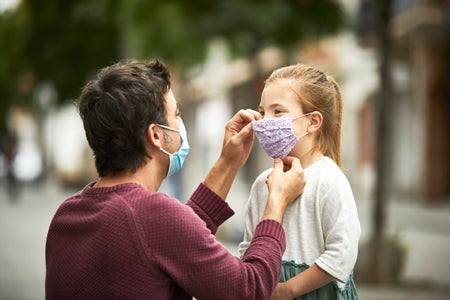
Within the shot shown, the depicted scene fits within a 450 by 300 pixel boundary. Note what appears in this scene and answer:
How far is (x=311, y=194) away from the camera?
3.07m

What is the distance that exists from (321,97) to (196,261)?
0.76m

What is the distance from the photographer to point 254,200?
323 centimetres

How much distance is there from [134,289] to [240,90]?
45.9m

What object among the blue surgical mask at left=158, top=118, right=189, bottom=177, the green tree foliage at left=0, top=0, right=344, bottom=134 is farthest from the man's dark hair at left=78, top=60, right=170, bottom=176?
the green tree foliage at left=0, top=0, right=344, bottom=134

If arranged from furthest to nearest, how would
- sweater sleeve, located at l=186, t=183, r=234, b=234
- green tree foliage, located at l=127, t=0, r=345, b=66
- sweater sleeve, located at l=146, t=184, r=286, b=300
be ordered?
green tree foliage, located at l=127, t=0, r=345, b=66, sweater sleeve, located at l=186, t=183, r=234, b=234, sweater sleeve, located at l=146, t=184, r=286, b=300

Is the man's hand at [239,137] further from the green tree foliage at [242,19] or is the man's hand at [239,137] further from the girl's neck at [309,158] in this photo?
the green tree foliage at [242,19]

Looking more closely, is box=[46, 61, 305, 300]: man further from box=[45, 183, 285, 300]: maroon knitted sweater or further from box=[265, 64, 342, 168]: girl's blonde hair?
box=[265, 64, 342, 168]: girl's blonde hair

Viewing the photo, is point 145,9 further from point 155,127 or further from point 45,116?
point 45,116

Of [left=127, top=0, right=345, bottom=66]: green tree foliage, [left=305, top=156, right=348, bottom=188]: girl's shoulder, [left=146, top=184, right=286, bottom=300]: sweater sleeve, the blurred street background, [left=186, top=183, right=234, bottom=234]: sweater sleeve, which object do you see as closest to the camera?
[left=146, top=184, right=286, bottom=300]: sweater sleeve

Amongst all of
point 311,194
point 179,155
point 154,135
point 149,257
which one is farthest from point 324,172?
point 149,257

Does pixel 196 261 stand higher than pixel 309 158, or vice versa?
pixel 309 158

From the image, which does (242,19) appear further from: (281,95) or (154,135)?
(154,135)

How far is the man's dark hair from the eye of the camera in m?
2.79

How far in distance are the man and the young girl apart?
114mm
